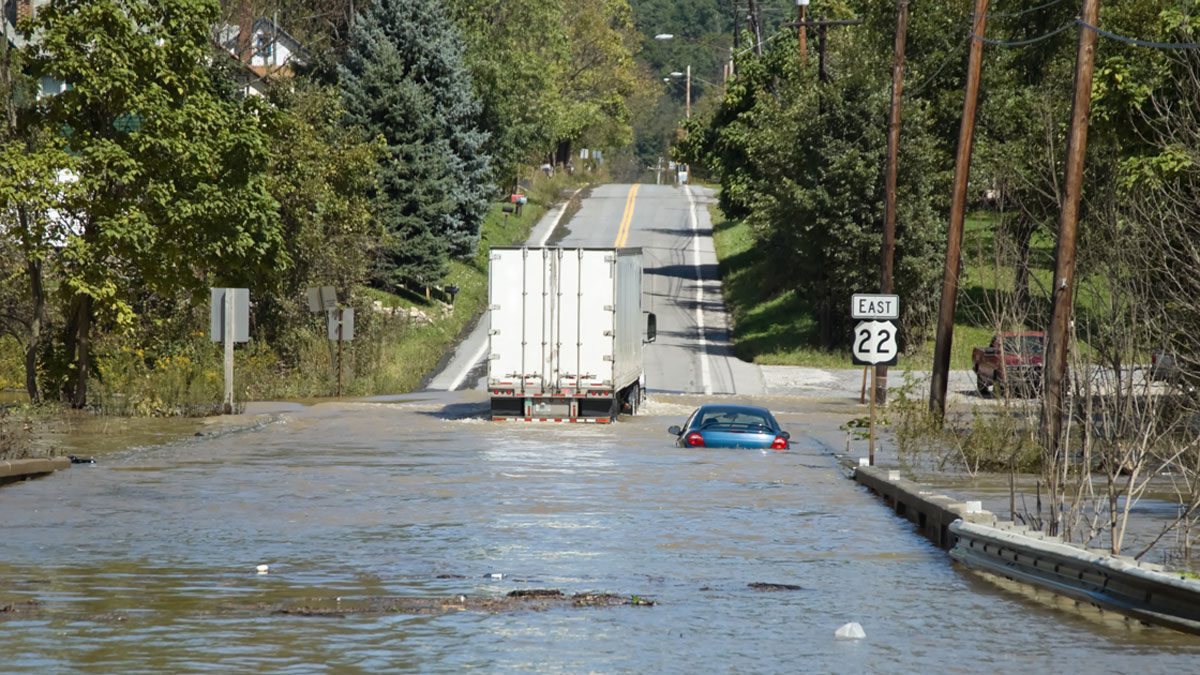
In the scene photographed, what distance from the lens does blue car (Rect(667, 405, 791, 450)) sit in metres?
26.2

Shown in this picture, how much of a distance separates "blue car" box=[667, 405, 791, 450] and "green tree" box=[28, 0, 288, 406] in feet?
37.8

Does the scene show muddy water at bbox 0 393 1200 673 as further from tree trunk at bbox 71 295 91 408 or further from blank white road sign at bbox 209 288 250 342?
blank white road sign at bbox 209 288 250 342

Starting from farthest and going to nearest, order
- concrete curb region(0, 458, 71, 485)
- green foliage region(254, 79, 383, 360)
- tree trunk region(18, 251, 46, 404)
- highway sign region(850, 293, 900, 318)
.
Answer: green foliage region(254, 79, 383, 360), tree trunk region(18, 251, 46, 404), highway sign region(850, 293, 900, 318), concrete curb region(0, 458, 71, 485)

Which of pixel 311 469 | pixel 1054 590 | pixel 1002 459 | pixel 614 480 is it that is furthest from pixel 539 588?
pixel 1002 459

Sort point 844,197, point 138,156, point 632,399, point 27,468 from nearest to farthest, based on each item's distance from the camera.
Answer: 1. point 27,468
2. point 138,156
3. point 632,399
4. point 844,197

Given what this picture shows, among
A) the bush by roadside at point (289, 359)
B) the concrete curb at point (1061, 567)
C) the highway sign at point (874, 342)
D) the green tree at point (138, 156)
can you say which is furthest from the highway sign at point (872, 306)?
the green tree at point (138, 156)

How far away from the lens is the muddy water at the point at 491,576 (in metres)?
10.0

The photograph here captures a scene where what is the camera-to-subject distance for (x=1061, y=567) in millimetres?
12344

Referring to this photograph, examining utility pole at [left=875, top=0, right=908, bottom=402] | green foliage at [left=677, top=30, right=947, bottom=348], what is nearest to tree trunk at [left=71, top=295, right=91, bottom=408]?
utility pole at [left=875, top=0, right=908, bottom=402]

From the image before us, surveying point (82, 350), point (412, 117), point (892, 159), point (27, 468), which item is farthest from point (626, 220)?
point (27, 468)

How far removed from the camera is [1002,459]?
2336cm

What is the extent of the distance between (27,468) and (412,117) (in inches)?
1507

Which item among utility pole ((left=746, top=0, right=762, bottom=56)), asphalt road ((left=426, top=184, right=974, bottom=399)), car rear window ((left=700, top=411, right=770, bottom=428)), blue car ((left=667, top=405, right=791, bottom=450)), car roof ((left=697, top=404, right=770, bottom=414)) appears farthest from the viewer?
utility pole ((left=746, top=0, right=762, bottom=56))

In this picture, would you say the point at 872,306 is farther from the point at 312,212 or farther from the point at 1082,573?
the point at 312,212
